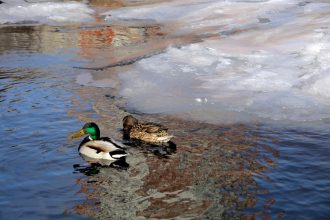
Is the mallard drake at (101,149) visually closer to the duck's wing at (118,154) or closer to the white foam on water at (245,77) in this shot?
the duck's wing at (118,154)

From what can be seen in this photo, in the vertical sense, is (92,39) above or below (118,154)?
above

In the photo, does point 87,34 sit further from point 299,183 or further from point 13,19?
point 299,183

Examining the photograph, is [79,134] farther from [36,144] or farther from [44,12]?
[44,12]

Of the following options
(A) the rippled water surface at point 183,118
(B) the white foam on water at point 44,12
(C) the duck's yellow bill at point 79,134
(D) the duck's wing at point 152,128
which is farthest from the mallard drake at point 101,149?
(B) the white foam on water at point 44,12

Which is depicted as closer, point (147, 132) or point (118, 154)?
point (118, 154)

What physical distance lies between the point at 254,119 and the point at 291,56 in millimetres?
4561

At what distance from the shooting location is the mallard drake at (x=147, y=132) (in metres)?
9.49

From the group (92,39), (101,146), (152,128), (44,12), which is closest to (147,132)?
(152,128)

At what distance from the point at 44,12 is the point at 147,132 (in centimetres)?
2309

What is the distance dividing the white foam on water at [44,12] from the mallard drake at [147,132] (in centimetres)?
1891

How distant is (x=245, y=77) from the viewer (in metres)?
13.3

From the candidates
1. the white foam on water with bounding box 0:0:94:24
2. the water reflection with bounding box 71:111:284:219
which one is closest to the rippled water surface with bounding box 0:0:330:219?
the water reflection with bounding box 71:111:284:219

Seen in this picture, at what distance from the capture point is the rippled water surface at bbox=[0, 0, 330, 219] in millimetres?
7184

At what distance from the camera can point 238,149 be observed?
360 inches
